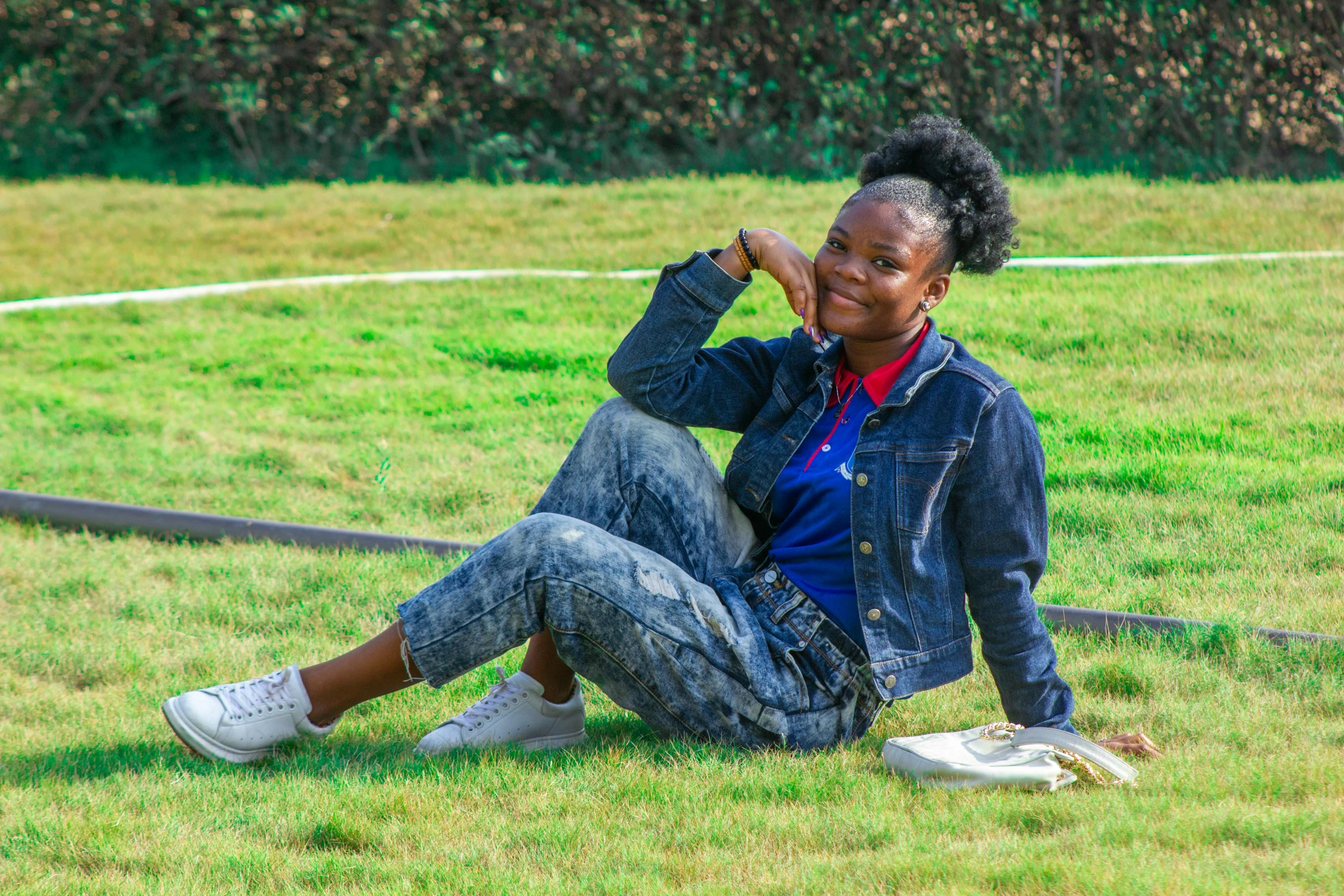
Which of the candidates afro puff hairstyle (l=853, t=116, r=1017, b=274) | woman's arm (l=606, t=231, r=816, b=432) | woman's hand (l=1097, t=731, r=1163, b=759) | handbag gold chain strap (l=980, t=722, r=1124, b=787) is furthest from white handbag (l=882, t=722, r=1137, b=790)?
afro puff hairstyle (l=853, t=116, r=1017, b=274)

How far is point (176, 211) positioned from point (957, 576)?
9.03m

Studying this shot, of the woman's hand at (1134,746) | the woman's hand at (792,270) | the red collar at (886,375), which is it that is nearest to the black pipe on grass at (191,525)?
the woman's hand at (792,270)

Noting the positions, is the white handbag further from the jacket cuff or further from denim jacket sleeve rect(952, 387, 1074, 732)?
the jacket cuff

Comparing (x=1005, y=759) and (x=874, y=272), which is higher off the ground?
(x=874, y=272)

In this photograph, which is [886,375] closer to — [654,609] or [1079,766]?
[654,609]

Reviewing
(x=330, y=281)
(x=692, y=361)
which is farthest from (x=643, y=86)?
(x=692, y=361)

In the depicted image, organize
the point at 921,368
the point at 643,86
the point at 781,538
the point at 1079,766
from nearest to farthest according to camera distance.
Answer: the point at 1079,766 < the point at 921,368 < the point at 781,538 < the point at 643,86

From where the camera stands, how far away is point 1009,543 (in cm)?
291

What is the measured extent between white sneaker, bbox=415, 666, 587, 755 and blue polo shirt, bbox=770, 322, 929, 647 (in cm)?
69

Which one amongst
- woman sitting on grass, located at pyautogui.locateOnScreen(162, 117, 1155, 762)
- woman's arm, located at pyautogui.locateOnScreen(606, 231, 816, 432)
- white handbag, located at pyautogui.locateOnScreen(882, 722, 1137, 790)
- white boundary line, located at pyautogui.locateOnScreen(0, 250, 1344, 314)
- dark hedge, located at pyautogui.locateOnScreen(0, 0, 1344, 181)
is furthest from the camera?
dark hedge, located at pyautogui.locateOnScreen(0, 0, 1344, 181)

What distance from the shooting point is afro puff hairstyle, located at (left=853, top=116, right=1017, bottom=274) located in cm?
308

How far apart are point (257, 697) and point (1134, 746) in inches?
82.5

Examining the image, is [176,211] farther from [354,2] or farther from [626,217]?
[626,217]

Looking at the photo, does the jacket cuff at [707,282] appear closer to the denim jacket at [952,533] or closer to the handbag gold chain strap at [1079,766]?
the denim jacket at [952,533]
